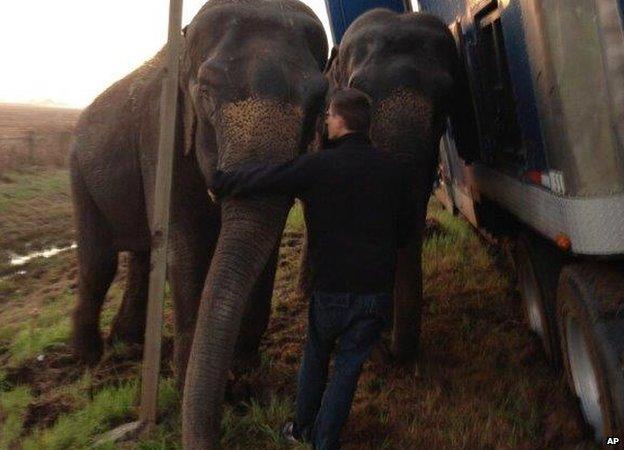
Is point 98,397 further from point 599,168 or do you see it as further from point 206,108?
point 599,168

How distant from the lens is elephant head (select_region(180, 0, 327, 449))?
3.58 metres

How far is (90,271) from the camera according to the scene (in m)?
6.32

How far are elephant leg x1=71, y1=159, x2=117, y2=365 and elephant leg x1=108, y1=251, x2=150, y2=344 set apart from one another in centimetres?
39

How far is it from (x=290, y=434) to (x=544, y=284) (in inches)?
69.5

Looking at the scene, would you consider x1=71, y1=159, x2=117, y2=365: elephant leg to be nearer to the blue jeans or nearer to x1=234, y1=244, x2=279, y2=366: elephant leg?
x1=234, y1=244, x2=279, y2=366: elephant leg

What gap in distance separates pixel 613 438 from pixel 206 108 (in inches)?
100

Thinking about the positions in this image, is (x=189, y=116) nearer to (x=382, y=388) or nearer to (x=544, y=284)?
(x=382, y=388)

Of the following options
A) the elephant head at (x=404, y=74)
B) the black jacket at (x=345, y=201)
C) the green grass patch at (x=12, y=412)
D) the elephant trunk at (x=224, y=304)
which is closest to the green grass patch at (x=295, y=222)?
the elephant head at (x=404, y=74)

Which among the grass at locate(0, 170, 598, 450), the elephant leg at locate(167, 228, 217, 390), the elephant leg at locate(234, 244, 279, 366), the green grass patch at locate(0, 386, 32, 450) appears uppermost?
the elephant leg at locate(167, 228, 217, 390)

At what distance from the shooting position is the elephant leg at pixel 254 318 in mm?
5184

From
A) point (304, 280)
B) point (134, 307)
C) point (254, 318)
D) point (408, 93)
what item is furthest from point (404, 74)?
point (134, 307)

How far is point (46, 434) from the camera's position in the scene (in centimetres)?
456

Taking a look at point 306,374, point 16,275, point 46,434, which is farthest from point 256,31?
point 16,275

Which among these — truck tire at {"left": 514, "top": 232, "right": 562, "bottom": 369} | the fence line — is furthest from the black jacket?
the fence line
